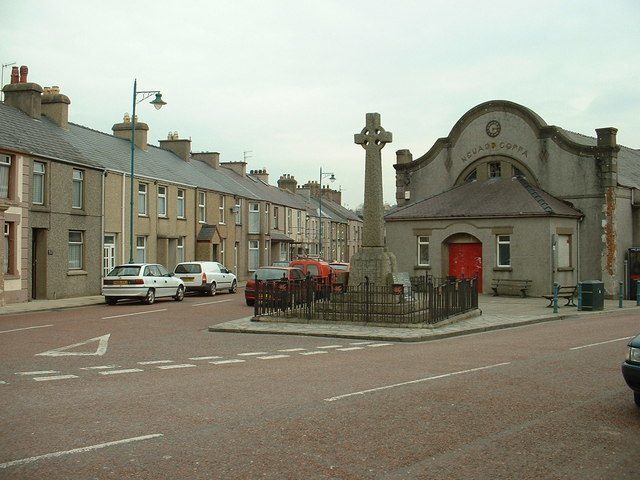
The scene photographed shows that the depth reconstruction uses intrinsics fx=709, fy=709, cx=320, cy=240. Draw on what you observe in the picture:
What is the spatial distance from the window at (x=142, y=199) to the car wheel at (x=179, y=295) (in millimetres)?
8620

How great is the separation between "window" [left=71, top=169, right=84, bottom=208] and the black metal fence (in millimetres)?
14686

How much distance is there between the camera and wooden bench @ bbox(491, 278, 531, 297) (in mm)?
32656

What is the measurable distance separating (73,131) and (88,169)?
179 inches

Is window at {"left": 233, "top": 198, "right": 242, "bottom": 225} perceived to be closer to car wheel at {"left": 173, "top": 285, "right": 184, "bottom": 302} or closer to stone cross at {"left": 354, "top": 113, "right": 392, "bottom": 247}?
car wheel at {"left": 173, "top": 285, "right": 184, "bottom": 302}

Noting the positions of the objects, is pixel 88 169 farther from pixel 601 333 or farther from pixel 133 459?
pixel 133 459

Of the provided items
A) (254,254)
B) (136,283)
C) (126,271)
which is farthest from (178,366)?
(254,254)

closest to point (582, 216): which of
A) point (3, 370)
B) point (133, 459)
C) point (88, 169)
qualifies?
point (88, 169)

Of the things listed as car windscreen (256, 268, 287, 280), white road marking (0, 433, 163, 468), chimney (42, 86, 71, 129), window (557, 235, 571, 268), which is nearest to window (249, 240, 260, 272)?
chimney (42, 86, 71, 129)

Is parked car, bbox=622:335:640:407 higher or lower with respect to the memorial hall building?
lower

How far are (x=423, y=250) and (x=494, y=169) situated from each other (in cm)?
577

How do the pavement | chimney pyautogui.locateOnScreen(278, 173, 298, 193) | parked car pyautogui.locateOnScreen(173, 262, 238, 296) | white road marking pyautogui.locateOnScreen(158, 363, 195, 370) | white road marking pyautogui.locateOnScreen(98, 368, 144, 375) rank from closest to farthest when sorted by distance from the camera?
white road marking pyautogui.locateOnScreen(98, 368, 144, 375)
white road marking pyautogui.locateOnScreen(158, 363, 195, 370)
the pavement
parked car pyautogui.locateOnScreen(173, 262, 238, 296)
chimney pyautogui.locateOnScreen(278, 173, 298, 193)

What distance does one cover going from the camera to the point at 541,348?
49.0 feet

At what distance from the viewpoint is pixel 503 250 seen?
33938mm

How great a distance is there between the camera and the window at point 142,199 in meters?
38.0
